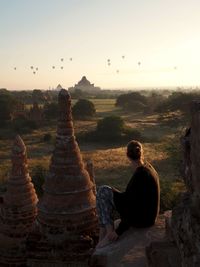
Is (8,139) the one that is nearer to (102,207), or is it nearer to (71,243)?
(71,243)

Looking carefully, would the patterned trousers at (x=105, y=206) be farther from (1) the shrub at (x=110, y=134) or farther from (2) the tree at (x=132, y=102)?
(2) the tree at (x=132, y=102)

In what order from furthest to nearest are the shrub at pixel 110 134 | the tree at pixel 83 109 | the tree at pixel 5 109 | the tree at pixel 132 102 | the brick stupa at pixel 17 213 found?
the tree at pixel 132 102 → the tree at pixel 83 109 → the tree at pixel 5 109 → the shrub at pixel 110 134 → the brick stupa at pixel 17 213

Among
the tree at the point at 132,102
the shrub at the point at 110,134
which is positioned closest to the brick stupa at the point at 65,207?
the shrub at the point at 110,134

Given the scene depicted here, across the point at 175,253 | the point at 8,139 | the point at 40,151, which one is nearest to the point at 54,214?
the point at 175,253

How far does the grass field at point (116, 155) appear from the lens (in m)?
25.9

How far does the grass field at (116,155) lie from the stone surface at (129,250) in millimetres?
12357

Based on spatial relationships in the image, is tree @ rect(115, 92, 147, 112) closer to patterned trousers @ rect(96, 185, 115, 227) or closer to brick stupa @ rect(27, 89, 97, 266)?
brick stupa @ rect(27, 89, 97, 266)

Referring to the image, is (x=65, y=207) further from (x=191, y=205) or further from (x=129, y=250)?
(x=191, y=205)

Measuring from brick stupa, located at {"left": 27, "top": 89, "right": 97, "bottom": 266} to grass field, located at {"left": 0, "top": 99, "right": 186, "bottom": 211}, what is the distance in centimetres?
988

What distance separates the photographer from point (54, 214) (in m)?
8.33

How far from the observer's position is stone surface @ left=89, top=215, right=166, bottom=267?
16.3ft

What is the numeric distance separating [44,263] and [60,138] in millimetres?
2500

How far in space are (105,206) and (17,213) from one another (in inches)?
175

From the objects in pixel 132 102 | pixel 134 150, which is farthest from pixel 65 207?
pixel 132 102
